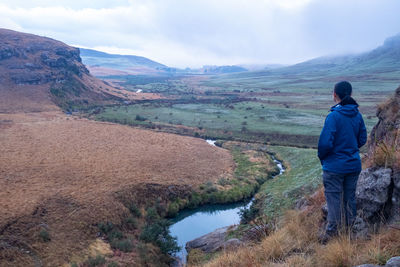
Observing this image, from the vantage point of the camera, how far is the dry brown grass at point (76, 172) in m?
15.4

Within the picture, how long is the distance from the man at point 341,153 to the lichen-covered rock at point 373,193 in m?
0.70

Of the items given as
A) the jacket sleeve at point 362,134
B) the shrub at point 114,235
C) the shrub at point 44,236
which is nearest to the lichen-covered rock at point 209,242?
the shrub at point 114,235

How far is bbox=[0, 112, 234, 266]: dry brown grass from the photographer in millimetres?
15367

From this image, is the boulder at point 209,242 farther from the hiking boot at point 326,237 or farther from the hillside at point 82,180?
the hiking boot at point 326,237

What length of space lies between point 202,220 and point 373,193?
51.9 ft

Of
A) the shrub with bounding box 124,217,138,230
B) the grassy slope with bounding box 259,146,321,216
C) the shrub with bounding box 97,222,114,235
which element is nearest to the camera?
the shrub with bounding box 97,222,114,235

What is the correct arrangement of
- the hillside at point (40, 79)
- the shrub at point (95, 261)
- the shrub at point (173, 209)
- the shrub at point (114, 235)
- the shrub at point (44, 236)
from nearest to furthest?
the shrub at point (95, 261)
the shrub at point (44, 236)
the shrub at point (114, 235)
the shrub at point (173, 209)
the hillside at point (40, 79)

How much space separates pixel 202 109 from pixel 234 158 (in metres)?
33.8

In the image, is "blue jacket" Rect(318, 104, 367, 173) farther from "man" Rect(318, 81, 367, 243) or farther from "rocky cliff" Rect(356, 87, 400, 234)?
"rocky cliff" Rect(356, 87, 400, 234)

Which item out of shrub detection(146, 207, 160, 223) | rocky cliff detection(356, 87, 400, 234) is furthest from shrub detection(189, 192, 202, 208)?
rocky cliff detection(356, 87, 400, 234)

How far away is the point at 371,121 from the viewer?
42.3 metres

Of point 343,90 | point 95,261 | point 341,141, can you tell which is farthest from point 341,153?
point 95,261

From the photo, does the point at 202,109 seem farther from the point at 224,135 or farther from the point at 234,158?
the point at 234,158

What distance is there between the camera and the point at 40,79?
2736 inches
